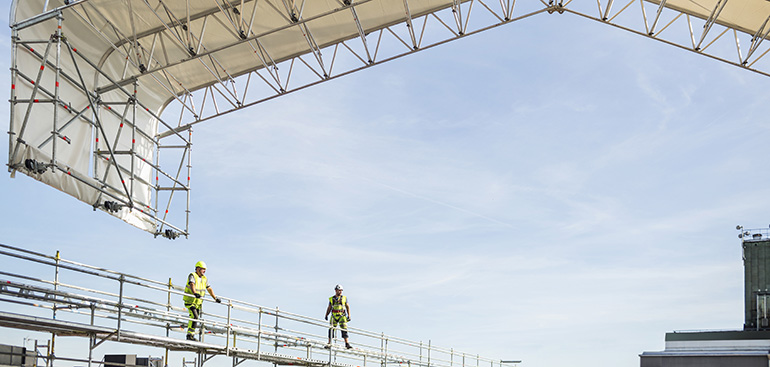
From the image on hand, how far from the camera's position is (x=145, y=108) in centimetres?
2247

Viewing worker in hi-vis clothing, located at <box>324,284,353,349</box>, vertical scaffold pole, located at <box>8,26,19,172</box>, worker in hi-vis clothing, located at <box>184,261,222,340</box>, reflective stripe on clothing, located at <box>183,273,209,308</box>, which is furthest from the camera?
worker in hi-vis clothing, located at <box>324,284,353,349</box>

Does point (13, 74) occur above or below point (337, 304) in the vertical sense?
above

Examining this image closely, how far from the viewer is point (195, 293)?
55.1ft

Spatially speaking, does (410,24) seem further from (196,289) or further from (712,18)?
(196,289)

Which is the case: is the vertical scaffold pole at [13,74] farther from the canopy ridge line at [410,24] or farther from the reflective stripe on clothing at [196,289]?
the canopy ridge line at [410,24]

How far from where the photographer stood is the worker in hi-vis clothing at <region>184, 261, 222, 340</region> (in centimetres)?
1666

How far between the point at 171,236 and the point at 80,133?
439 centimetres

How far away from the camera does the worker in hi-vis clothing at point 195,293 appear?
54.6ft

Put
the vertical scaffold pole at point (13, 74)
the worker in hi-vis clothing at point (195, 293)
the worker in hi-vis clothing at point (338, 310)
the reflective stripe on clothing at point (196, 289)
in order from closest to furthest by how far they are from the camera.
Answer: the vertical scaffold pole at point (13, 74)
the worker in hi-vis clothing at point (195, 293)
the reflective stripe on clothing at point (196, 289)
the worker in hi-vis clothing at point (338, 310)

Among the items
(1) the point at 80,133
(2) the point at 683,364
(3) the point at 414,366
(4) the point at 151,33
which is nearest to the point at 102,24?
(4) the point at 151,33

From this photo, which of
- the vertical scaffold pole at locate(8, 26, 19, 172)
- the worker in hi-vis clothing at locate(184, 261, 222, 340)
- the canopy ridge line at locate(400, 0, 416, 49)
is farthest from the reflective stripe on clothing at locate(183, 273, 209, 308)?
the canopy ridge line at locate(400, 0, 416, 49)

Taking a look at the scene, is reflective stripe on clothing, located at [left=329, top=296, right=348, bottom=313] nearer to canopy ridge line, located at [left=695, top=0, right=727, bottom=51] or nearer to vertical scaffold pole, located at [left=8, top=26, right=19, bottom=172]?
vertical scaffold pole, located at [left=8, top=26, right=19, bottom=172]

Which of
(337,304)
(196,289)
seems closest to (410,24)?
(337,304)

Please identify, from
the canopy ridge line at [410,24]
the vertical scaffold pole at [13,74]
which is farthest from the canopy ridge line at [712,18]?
the vertical scaffold pole at [13,74]
